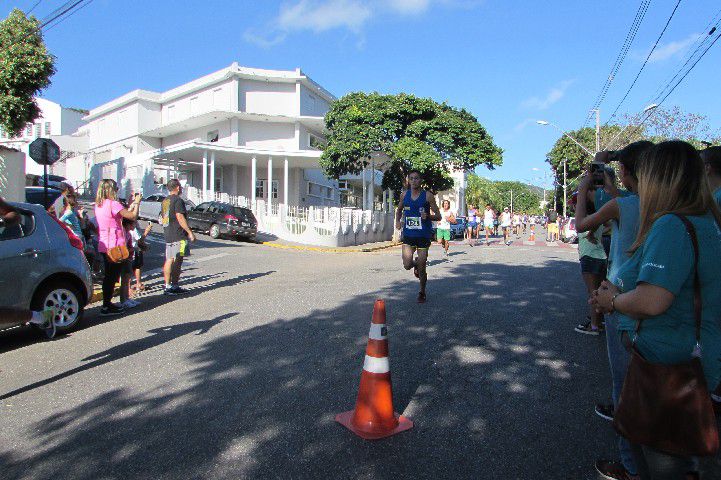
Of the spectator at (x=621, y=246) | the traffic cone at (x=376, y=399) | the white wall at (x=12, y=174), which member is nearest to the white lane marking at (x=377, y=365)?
the traffic cone at (x=376, y=399)

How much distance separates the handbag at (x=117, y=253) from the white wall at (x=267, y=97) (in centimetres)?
2567

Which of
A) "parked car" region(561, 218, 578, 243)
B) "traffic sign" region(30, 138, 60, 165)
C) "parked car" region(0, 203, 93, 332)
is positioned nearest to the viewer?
"parked car" region(0, 203, 93, 332)

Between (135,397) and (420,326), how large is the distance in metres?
3.19

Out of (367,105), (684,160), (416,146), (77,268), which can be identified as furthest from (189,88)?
(684,160)

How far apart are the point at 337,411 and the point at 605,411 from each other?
6.17 feet

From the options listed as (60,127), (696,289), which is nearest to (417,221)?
(696,289)

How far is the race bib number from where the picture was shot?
7.82 meters

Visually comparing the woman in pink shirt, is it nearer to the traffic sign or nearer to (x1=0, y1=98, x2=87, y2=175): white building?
the traffic sign

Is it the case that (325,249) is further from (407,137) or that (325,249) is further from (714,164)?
(714,164)

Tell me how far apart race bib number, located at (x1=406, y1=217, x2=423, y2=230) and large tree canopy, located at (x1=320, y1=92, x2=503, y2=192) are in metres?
16.4

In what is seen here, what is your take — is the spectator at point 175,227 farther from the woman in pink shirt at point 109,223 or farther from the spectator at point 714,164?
the spectator at point 714,164

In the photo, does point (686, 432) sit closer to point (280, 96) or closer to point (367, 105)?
point (367, 105)

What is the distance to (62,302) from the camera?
636 cm

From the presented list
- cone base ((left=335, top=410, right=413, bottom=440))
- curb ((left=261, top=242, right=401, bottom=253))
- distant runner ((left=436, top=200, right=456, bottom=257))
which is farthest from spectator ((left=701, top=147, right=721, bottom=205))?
curb ((left=261, top=242, right=401, bottom=253))
